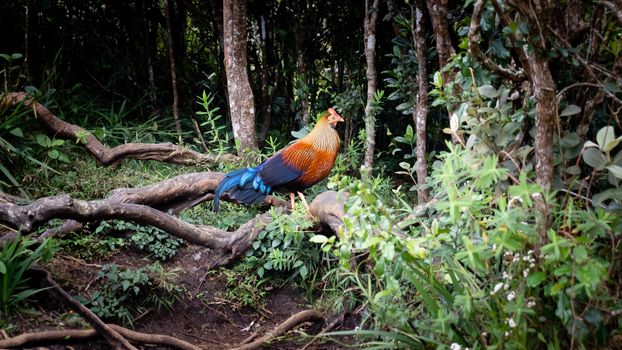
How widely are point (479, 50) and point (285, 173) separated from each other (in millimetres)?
2151

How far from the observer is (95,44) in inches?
287

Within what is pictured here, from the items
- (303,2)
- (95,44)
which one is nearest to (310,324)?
(303,2)

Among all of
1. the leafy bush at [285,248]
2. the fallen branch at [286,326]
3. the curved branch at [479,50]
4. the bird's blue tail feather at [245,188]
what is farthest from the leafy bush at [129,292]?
the curved branch at [479,50]

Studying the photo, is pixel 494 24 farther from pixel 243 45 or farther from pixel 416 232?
pixel 243 45

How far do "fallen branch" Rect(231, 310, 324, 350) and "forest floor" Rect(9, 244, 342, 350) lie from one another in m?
0.05

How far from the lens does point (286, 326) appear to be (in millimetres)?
4203

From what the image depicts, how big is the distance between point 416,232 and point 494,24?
1.18m

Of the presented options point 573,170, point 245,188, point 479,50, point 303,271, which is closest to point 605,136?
point 573,170

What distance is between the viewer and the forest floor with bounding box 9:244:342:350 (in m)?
4.01

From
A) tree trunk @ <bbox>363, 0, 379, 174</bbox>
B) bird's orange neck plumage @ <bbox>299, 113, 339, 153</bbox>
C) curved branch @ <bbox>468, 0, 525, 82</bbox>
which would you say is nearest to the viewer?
curved branch @ <bbox>468, 0, 525, 82</bbox>

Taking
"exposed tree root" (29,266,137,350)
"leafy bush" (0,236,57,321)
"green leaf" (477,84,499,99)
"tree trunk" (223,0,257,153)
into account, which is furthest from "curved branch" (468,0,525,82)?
"tree trunk" (223,0,257,153)

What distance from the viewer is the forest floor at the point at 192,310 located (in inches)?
158

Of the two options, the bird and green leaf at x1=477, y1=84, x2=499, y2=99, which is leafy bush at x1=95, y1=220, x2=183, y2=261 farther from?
green leaf at x1=477, y1=84, x2=499, y2=99

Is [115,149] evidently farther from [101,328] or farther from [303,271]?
[101,328]
